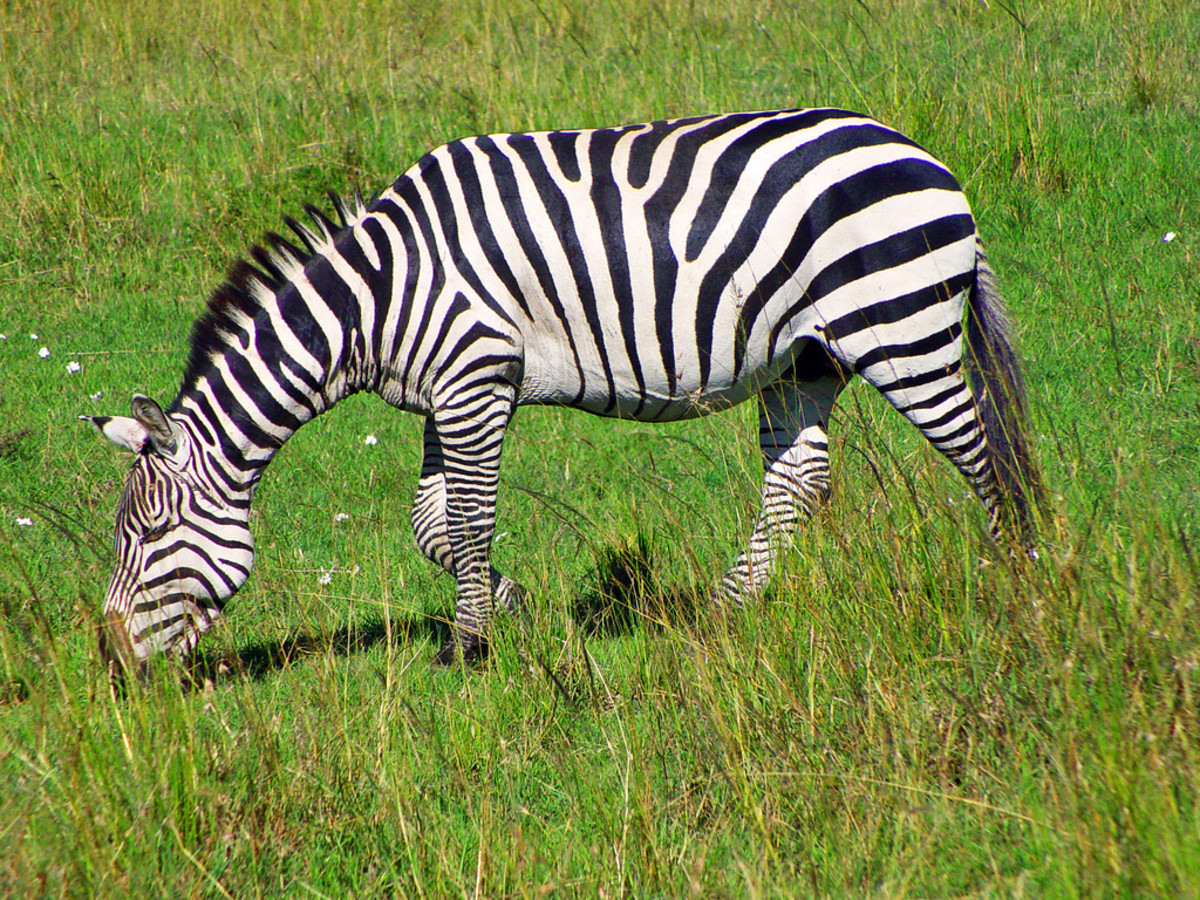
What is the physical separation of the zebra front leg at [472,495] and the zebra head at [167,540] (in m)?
0.85

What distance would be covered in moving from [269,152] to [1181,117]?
24.1 ft

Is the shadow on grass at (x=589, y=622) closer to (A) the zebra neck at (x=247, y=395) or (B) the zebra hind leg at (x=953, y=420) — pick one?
(A) the zebra neck at (x=247, y=395)

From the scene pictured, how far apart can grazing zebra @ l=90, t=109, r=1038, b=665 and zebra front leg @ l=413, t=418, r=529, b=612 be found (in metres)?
0.41

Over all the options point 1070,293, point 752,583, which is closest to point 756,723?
point 752,583

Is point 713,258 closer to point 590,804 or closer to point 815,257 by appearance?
point 815,257

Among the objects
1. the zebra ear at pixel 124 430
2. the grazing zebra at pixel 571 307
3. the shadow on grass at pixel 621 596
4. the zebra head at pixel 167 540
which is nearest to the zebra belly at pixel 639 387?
the grazing zebra at pixel 571 307

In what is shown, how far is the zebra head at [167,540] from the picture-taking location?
3814 millimetres

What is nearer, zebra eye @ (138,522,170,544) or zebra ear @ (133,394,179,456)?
zebra ear @ (133,394,179,456)

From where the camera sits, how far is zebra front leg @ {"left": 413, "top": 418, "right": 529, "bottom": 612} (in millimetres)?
4578

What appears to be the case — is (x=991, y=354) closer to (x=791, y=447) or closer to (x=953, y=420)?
(x=953, y=420)

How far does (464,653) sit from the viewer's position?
14.5 ft

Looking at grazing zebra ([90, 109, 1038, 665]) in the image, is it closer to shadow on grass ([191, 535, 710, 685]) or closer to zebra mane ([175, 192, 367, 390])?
zebra mane ([175, 192, 367, 390])

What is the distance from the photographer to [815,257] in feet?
13.0

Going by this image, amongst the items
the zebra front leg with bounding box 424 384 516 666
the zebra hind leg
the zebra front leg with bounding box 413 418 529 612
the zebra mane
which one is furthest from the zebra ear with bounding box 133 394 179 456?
the zebra hind leg
